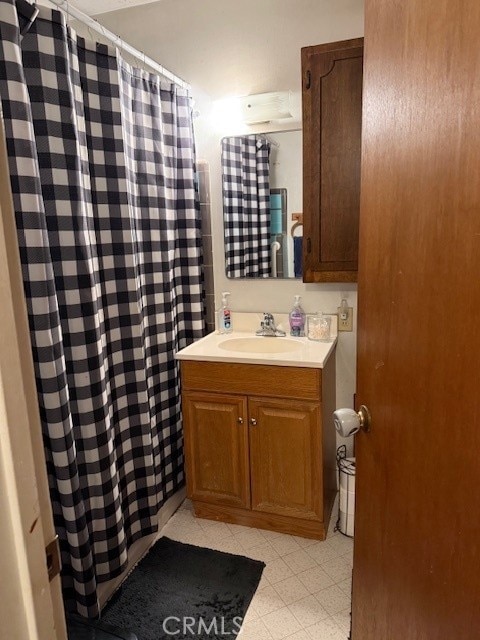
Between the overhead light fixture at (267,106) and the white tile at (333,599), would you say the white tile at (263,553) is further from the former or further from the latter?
the overhead light fixture at (267,106)

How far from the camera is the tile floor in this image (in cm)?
157

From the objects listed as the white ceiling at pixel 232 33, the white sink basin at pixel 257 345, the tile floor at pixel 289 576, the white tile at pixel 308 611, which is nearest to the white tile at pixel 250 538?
the tile floor at pixel 289 576

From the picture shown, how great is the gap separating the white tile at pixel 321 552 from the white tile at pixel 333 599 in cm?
15

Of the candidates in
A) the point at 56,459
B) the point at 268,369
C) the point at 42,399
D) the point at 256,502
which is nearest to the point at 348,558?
the point at 256,502

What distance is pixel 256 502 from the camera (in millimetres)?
2025

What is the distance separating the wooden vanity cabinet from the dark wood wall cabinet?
511 millimetres

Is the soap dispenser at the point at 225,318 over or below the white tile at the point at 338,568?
over

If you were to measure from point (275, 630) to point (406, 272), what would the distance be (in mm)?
1460

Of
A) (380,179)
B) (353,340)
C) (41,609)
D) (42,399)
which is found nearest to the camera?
(41,609)

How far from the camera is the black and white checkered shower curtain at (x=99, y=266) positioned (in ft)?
4.11

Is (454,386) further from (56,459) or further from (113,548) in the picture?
(113,548)

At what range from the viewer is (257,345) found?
7.30 ft

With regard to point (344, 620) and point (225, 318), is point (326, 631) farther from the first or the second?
point (225, 318)

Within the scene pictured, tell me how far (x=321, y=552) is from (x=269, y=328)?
1058 millimetres
